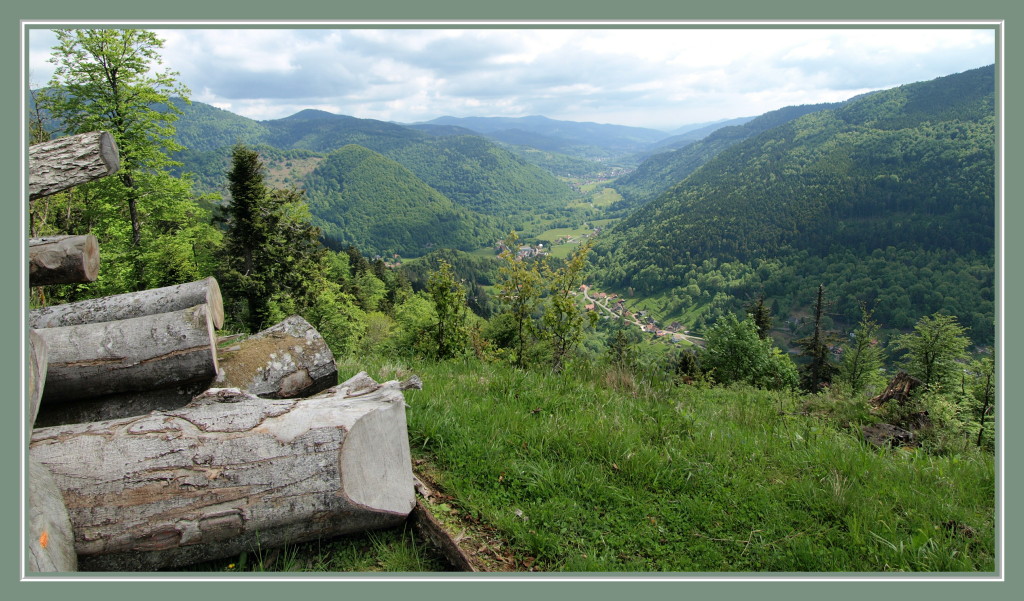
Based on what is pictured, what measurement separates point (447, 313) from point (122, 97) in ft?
49.3

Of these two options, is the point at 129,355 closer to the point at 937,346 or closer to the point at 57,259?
the point at 57,259

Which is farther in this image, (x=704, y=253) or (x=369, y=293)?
(x=704, y=253)

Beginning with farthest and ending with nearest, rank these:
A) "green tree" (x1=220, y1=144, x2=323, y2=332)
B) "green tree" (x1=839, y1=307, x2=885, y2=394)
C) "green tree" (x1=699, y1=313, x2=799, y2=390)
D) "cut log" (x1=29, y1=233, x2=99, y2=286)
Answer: "green tree" (x1=839, y1=307, x2=885, y2=394)
"green tree" (x1=699, y1=313, x2=799, y2=390)
"green tree" (x1=220, y1=144, x2=323, y2=332)
"cut log" (x1=29, y1=233, x2=99, y2=286)

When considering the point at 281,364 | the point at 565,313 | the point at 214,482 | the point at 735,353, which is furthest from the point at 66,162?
the point at 735,353

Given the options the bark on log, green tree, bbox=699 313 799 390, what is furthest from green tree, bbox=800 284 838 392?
the bark on log

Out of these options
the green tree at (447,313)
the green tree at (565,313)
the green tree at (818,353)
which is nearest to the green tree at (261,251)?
the green tree at (447,313)

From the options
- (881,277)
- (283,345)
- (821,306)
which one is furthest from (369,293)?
A: (881,277)

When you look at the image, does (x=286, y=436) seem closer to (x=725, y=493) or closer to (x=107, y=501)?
(x=107, y=501)

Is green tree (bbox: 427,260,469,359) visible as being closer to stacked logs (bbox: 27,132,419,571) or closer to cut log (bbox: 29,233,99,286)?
stacked logs (bbox: 27,132,419,571)

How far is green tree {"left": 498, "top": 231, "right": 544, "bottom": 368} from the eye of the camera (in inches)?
410

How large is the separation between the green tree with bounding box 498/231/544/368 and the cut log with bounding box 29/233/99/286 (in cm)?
731

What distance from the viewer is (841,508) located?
3416 millimetres

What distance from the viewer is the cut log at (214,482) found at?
9.47 feet
